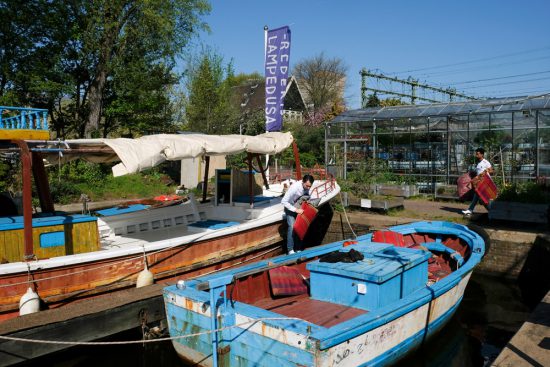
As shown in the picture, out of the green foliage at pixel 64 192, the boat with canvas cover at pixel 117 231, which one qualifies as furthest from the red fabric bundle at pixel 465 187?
the green foliage at pixel 64 192

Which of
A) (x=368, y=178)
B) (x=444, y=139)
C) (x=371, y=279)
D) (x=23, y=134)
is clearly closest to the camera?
(x=371, y=279)

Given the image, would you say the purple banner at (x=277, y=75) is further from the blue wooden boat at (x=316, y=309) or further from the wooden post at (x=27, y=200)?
the wooden post at (x=27, y=200)

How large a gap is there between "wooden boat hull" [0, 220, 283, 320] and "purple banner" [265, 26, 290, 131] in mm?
5746

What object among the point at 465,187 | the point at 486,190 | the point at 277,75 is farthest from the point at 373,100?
the point at 486,190

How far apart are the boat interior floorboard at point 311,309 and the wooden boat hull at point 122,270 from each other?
238cm

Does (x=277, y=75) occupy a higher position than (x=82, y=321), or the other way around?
(x=277, y=75)

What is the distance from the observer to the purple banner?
1541 centimetres

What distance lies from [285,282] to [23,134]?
15.3 ft

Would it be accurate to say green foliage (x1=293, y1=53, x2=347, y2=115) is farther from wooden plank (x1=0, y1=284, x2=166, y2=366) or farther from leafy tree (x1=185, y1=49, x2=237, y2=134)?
wooden plank (x1=0, y1=284, x2=166, y2=366)

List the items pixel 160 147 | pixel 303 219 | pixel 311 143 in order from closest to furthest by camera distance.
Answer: pixel 160 147 < pixel 303 219 < pixel 311 143

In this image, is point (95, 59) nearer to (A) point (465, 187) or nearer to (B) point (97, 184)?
(B) point (97, 184)

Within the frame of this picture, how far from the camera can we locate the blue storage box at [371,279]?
20.0 ft

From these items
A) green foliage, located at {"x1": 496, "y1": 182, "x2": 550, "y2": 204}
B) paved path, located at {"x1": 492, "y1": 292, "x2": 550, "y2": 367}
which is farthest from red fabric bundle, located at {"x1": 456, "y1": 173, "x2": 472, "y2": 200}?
paved path, located at {"x1": 492, "y1": 292, "x2": 550, "y2": 367}

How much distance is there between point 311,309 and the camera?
21.1 feet
